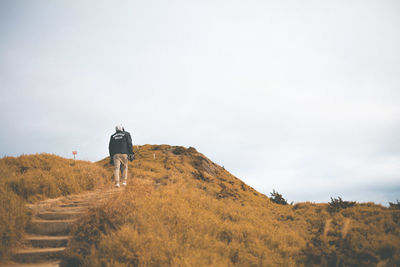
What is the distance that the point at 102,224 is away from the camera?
5297 millimetres

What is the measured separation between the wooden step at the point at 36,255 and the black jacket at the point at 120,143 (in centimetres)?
519

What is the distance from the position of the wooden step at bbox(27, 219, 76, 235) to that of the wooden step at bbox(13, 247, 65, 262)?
738 millimetres

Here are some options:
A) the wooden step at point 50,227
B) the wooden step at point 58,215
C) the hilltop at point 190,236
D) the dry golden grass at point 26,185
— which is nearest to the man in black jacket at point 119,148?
the dry golden grass at point 26,185

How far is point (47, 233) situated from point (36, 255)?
0.95 m

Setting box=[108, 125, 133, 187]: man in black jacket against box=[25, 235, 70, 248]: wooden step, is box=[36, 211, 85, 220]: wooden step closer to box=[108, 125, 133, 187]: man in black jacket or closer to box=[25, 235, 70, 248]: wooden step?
box=[25, 235, 70, 248]: wooden step

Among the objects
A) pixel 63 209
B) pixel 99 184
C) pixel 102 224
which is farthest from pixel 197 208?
pixel 99 184

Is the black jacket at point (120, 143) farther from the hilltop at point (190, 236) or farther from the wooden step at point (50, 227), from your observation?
the wooden step at point (50, 227)

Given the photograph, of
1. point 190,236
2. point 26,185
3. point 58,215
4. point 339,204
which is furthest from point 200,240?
point 339,204

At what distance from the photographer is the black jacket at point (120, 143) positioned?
380 inches

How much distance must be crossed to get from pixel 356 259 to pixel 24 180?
10.9m

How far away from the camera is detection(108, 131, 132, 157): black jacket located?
9.64 metres

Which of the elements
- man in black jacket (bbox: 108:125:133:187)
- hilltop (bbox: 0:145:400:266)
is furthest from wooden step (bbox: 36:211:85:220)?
man in black jacket (bbox: 108:125:133:187)

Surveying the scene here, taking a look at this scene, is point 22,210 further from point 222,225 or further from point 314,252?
point 314,252

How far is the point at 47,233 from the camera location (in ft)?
18.2
